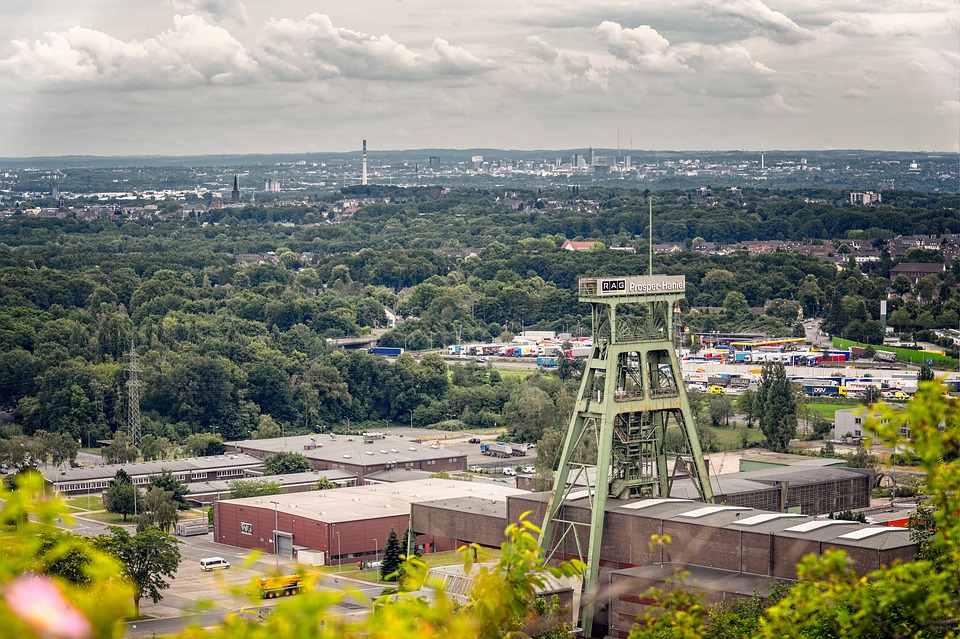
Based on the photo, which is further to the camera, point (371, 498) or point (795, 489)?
point (371, 498)

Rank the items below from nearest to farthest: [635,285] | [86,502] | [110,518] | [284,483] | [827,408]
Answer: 1. [635,285]
2. [110,518]
3. [284,483]
4. [86,502]
5. [827,408]

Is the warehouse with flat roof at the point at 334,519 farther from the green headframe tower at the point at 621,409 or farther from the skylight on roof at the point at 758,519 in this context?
the skylight on roof at the point at 758,519

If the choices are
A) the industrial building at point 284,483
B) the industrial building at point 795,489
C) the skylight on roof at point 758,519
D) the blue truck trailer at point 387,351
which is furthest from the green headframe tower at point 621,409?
the blue truck trailer at point 387,351

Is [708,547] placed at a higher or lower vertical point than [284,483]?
higher

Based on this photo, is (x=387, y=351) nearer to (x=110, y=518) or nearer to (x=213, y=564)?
(x=110, y=518)

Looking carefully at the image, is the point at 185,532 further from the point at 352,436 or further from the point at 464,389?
the point at 464,389

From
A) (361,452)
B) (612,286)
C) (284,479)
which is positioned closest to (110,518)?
(284,479)
